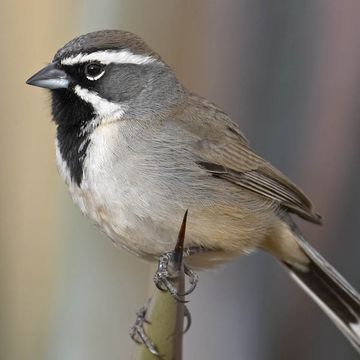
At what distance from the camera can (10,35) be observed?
252 cm

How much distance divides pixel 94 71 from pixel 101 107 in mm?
117

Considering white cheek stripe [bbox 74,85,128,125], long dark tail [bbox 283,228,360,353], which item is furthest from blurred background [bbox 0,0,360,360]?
white cheek stripe [bbox 74,85,128,125]

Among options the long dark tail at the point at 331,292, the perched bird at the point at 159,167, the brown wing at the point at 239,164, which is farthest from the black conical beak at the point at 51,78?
the long dark tail at the point at 331,292

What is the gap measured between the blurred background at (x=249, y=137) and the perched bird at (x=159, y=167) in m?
0.07

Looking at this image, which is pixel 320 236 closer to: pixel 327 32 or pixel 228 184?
pixel 228 184

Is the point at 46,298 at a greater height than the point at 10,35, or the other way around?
the point at 10,35

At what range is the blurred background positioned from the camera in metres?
2.21

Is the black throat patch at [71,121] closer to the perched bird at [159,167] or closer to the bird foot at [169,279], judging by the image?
the perched bird at [159,167]

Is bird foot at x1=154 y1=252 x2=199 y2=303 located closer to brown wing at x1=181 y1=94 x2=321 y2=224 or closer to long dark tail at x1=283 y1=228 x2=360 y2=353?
brown wing at x1=181 y1=94 x2=321 y2=224

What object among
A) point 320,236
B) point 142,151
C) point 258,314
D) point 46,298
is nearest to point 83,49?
point 142,151

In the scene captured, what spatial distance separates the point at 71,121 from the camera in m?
2.54

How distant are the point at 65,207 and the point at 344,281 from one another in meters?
1.03

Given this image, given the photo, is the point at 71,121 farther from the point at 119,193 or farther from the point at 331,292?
the point at 331,292

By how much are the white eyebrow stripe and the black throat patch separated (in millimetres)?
115
